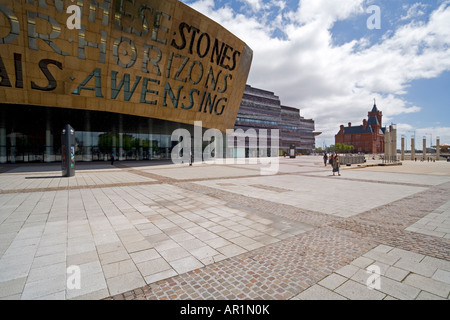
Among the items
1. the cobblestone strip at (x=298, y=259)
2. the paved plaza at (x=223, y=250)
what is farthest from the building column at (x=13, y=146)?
the cobblestone strip at (x=298, y=259)

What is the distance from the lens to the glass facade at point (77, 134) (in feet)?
82.0

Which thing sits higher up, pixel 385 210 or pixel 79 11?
pixel 79 11

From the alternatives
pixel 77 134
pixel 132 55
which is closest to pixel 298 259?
pixel 132 55

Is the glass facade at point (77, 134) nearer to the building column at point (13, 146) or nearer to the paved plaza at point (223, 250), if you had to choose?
the building column at point (13, 146)

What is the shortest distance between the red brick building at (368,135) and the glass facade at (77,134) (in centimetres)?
13149

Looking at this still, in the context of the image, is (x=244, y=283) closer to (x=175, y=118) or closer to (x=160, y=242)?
(x=160, y=242)

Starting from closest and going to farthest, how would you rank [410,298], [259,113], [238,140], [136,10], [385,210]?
[410,298] → [385,210] → [136,10] → [238,140] → [259,113]

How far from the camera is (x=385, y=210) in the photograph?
24.7 ft

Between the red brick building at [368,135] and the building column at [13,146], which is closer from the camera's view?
the building column at [13,146]

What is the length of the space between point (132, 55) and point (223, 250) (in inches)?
943
